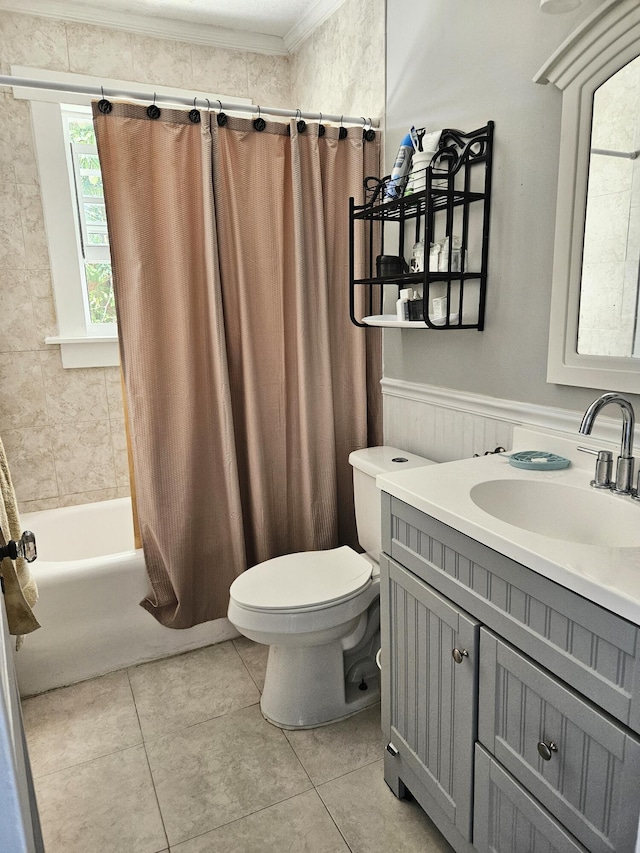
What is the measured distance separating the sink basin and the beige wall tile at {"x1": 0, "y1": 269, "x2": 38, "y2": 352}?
212 cm

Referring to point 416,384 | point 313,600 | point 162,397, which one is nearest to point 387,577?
point 313,600

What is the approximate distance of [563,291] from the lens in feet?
4.64

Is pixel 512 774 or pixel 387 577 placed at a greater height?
pixel 387 577

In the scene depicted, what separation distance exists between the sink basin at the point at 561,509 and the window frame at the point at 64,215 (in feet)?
5.98

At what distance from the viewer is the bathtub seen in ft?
6.60

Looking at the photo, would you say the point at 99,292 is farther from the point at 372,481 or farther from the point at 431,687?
the point at 431,687

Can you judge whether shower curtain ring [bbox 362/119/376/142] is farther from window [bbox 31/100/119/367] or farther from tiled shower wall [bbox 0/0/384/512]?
window [bbox 31/100/119/367]

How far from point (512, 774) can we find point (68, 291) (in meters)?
2.44

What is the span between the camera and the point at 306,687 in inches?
72.4

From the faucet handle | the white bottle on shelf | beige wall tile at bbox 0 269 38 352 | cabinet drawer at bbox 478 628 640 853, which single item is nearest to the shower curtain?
the white bottle on shelf

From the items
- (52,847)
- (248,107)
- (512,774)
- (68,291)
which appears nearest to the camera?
(512,774)

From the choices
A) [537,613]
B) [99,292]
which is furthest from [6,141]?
[537,613]

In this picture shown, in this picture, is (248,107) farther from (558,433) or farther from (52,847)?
(52,847)

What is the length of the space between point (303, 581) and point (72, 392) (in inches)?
59.2
